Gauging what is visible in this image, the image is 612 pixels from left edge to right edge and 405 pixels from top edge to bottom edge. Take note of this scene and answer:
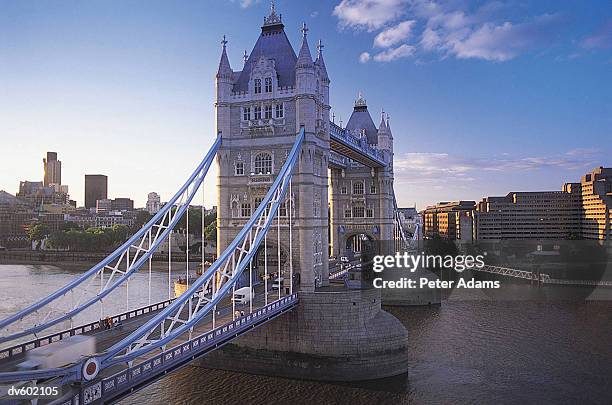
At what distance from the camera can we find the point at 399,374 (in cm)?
3550

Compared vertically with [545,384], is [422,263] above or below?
above

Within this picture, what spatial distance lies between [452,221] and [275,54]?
4877 inches

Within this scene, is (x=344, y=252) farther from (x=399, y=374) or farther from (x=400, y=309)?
(x=399, y=374)

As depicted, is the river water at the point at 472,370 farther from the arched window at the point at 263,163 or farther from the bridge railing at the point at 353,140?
the bridge railing at the point at 353,140

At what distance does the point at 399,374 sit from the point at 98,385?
2270cm

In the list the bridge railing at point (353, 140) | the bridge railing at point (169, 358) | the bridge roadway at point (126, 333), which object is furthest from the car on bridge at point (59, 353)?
the bridge railing at point (353, 140)

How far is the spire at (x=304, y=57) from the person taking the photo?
39.8 metres

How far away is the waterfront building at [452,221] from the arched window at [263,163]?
91.4 metres

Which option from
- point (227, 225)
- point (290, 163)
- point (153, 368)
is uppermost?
point (290, 163)

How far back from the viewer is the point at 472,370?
36.1m

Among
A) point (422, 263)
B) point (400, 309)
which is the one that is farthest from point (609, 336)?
point (422, 263)

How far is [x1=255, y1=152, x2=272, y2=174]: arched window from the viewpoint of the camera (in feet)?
135

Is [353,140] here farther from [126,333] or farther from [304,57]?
[126,333]

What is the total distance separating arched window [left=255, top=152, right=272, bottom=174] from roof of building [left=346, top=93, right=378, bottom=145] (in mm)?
33342
